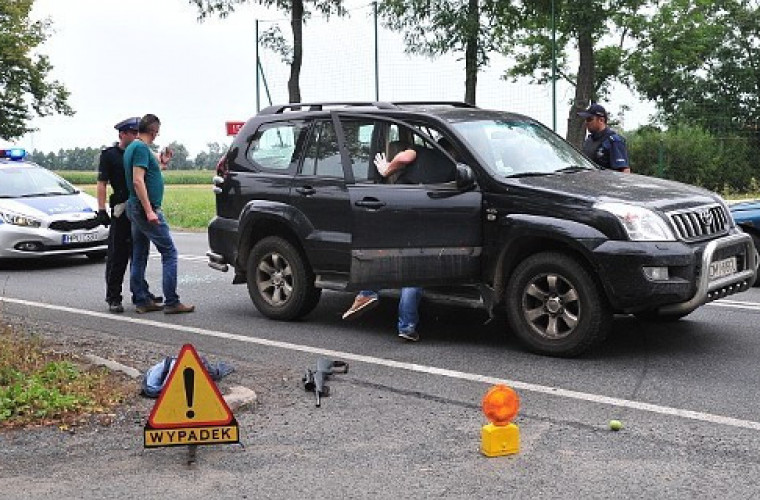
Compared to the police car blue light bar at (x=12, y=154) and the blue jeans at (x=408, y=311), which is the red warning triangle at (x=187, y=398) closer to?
the blue jeans at (x=408, y=311)

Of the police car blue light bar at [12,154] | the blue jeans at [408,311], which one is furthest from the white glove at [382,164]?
the police car blue light bar at [12,154]

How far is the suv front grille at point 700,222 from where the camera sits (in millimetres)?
6802

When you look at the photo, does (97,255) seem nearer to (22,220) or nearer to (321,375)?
(22,220)

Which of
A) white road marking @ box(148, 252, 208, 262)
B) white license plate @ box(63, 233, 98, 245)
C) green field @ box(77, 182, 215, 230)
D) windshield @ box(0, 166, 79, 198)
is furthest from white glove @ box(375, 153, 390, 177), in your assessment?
green field @ box(77, 182, 215, 230)

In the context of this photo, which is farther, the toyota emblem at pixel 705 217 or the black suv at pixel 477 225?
the toyota emblem at pixel 705 217

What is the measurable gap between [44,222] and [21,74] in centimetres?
3962

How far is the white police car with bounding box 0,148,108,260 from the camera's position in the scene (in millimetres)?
12844

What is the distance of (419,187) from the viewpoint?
295 inches

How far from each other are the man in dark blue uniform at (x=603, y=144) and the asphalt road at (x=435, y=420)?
1676 mm

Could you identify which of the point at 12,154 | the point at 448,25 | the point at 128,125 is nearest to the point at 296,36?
the point at 448,25

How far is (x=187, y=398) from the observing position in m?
4.73

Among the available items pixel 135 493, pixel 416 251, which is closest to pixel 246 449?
pixel 135 493

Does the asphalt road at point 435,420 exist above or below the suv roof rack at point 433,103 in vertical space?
below

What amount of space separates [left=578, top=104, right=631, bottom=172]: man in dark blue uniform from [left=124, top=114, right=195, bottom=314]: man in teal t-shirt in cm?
400
